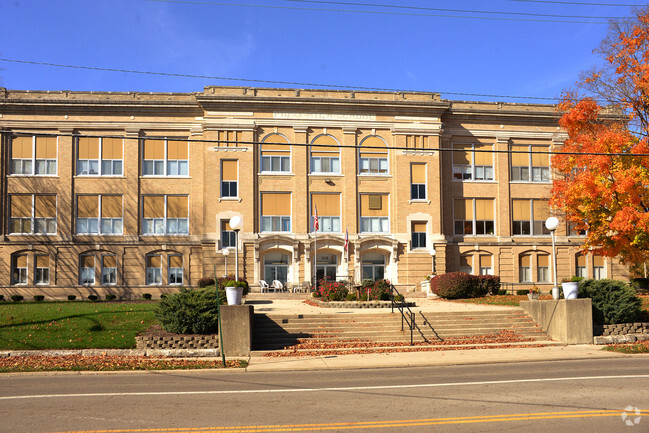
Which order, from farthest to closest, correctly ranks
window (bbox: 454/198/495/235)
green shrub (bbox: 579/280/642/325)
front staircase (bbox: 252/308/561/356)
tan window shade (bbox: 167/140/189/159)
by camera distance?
window (bbox: 454/198/495/235) < tan window shade (bbox: 167/140/189/159) < green shrub (bbox: 579/280/642/325) < front staircase (bbox: 252/308/561/356)

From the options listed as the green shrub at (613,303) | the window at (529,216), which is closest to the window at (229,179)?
the window at (529,216)

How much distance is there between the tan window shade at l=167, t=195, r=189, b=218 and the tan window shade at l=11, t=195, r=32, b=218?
9980 mm

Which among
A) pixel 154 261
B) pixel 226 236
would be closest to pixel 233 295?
pixel 226 236

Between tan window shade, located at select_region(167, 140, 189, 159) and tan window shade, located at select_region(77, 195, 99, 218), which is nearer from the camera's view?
tan window shade, located at select_region(77, 195, 99, 218)

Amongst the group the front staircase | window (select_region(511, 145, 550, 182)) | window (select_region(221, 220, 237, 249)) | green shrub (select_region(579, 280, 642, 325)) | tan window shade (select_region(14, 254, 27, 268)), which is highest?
window (select_region(511, 145, 550, 182))

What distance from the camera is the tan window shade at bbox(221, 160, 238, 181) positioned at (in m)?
40.4

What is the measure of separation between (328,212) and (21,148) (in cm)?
2302

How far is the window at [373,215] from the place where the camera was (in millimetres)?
41906

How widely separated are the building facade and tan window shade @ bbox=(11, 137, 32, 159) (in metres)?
0.08

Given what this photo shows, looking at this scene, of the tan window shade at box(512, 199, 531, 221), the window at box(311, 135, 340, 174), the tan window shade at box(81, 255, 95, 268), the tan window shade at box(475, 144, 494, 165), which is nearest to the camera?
the tan window shade at box(81, 255, 95, 268)

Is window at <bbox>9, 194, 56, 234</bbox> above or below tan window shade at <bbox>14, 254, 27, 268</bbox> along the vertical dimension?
above

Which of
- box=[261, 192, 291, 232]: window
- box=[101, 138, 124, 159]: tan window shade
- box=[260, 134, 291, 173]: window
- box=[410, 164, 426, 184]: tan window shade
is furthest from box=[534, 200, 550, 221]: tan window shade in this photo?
box=[101, 138, 124, 159]: tan window shade

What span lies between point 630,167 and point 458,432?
24.2 m

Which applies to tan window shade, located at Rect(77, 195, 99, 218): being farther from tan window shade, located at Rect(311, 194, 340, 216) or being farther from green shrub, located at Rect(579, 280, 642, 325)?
green shrub, located at Rect(579, 280, 642, 325)
